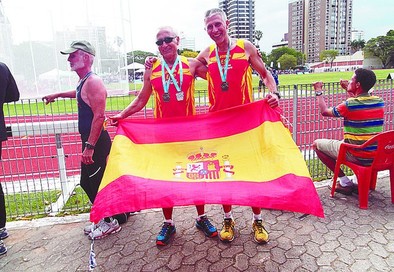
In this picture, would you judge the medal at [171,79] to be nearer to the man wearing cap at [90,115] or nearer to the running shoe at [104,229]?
the man wearing cap at [90,115]

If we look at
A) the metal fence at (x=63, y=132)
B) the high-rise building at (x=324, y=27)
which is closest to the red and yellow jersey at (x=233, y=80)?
the metal fence at (x=63, y=132)

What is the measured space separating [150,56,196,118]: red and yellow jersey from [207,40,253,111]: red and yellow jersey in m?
0.25

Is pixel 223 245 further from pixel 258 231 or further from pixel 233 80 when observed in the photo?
pixel 233 80

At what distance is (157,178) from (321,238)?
199 cm

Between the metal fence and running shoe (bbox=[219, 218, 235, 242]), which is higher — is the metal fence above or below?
above

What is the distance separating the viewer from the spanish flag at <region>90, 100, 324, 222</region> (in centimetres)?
274

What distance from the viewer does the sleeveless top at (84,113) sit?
364cm

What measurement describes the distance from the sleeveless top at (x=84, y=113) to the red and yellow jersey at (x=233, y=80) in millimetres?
1367

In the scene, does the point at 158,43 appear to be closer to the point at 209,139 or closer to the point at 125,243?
the point at 209,139

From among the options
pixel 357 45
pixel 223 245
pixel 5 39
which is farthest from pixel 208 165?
pixel 357 45

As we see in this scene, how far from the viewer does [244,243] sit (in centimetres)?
362

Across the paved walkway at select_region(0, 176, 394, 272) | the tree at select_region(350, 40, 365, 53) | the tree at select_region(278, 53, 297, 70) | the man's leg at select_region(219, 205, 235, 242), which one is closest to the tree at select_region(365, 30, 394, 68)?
the tree at select_region(278, 53, 297, 70)

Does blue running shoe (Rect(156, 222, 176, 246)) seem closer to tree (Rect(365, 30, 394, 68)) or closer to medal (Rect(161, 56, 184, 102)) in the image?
medal (Rect(161, 56, 184, 102))

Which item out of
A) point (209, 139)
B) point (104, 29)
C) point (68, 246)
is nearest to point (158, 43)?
point (209, 139)
